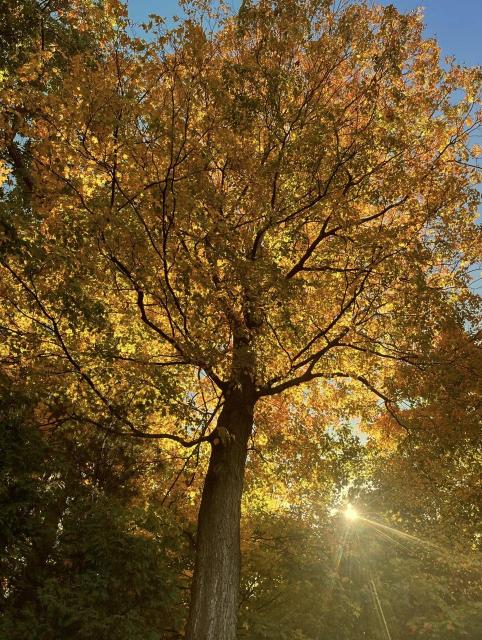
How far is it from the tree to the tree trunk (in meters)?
0.02

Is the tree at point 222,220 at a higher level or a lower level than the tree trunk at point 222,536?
higher

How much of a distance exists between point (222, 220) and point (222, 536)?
463cm

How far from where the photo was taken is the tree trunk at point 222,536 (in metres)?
6.50

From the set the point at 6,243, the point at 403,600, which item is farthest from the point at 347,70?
the point at 403,600

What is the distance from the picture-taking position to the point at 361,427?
444 inches

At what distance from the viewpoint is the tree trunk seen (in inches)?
256

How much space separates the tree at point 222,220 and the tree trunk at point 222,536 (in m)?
0.02

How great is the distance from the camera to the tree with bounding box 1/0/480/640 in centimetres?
644

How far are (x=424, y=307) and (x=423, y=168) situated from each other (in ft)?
8.87

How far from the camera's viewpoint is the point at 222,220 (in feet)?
24.1

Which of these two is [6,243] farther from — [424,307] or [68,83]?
[424,307]

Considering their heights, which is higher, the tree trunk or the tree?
the tree

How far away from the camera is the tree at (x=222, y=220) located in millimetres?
6441

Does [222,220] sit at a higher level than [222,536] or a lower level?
higher
